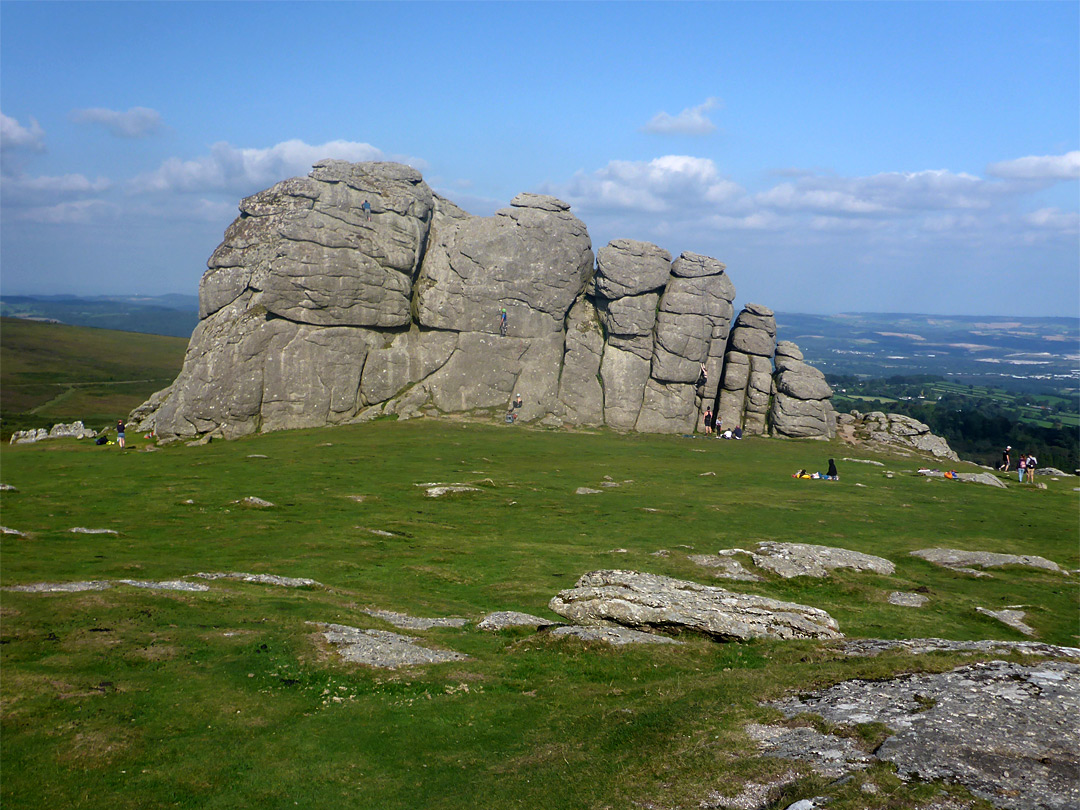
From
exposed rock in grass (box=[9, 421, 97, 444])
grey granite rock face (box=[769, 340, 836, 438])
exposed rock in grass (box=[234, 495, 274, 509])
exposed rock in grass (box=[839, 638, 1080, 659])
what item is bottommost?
exposed rock in grass (box=[9, 421, 97, 444])

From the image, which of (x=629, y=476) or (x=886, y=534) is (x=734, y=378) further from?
(x=886, y=534)

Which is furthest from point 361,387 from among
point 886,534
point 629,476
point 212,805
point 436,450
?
point 212,805

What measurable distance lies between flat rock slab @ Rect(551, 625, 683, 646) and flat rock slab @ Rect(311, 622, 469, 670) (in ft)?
15.7

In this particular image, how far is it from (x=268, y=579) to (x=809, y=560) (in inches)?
1225

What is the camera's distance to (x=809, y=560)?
44.7 metres

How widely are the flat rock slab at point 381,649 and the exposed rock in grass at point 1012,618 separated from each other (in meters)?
27.9

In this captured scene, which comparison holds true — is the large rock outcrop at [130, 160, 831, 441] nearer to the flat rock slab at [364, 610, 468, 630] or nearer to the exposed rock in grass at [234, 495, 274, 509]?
the exposed rock in grass at [234, 495, 274, 509]

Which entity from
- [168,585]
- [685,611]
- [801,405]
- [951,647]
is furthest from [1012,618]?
[801,405]

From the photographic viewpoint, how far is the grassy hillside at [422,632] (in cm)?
1944

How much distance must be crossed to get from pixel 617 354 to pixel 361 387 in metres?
36.8

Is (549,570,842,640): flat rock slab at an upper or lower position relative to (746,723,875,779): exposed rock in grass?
lower

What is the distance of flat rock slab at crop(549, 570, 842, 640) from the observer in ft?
106

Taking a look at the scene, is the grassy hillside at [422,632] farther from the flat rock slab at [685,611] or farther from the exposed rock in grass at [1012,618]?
the flat rock slab at [685,611]

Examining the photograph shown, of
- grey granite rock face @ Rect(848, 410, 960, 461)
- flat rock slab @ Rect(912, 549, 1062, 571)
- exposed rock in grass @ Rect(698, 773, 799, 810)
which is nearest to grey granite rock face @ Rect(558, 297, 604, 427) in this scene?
grey granite rock face @ Rect(848, 410, 960, 461)
